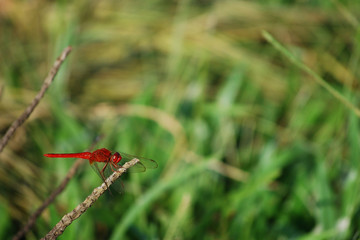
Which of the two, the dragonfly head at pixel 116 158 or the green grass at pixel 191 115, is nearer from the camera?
the dragonfly head at pixel 116 158

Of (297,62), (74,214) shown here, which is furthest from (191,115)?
(74,214)

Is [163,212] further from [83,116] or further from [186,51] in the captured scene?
→ [186,51]

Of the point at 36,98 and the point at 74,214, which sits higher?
the point at 36,98

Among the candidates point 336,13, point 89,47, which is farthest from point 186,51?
point 336,13

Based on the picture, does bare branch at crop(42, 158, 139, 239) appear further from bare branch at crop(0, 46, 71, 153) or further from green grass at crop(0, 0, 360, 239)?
green grass at crop(0, 0, 360, 239)

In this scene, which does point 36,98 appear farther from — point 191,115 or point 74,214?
point 191,115

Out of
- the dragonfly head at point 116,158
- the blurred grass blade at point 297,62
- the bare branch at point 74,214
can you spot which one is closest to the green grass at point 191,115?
the blurred grass blade at point 297,62

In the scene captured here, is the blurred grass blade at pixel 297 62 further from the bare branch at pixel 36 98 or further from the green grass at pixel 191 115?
the bare branch at pixel 36 98

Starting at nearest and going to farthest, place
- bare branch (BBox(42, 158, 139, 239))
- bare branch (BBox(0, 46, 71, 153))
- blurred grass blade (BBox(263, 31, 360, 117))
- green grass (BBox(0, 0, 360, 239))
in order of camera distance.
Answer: bare branch (BBox(42, 158, 139, 239)) < bare branch (BBox(0, 46, 71, 153)) < blurred grass blade (BBox(263, 31, 360, 117)) < green grass (BBox(0, 0, 360, 239))

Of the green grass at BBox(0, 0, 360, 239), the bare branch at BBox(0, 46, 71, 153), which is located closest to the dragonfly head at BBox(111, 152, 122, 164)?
the bare branch at BBox(0, 46, 71, 153)
